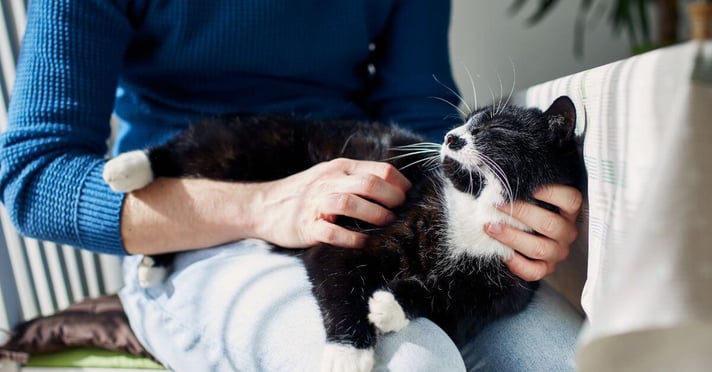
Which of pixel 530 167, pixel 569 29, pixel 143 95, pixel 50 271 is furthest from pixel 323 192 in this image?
pixel 569 29

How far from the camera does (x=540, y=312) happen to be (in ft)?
2.85

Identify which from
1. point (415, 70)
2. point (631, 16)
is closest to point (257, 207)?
point (415, 70)

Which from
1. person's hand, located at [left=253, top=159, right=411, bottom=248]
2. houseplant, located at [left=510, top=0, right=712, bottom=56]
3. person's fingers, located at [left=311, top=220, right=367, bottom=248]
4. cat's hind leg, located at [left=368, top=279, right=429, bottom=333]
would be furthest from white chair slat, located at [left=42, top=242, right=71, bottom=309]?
houseplant, located at [left=510, top=0, right=712, bottom=56]

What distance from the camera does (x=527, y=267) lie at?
83 cm

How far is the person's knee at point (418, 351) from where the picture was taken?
689 mm

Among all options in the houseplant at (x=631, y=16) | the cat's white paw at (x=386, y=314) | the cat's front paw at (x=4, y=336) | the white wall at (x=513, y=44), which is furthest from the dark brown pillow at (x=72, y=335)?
the houseplant at (x=631, y=16)

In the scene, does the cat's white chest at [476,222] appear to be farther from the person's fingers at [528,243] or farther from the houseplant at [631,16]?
the houseplant at [631,16]

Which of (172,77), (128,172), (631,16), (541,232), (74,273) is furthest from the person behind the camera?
(631,16)

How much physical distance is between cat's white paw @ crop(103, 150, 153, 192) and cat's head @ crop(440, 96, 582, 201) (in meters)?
0.53

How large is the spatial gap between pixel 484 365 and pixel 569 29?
4.48ft

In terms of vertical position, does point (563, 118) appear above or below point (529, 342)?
above

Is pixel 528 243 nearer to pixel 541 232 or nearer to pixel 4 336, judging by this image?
pixel 541 232

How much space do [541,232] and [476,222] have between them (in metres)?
0.10

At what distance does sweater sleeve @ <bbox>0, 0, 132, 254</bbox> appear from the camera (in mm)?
879
